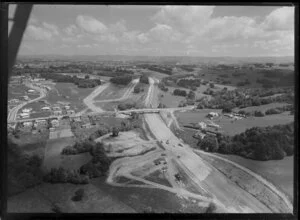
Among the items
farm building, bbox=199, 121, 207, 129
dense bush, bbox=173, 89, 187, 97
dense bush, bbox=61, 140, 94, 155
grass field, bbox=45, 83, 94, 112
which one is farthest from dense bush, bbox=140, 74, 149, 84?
dense bush, bbox=61, 140, 94, 155

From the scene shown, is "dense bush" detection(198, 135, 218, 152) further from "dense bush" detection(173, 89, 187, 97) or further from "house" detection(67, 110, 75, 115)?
"house" detection(67, 110, 75, 115)

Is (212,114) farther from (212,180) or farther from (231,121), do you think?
(212,180)

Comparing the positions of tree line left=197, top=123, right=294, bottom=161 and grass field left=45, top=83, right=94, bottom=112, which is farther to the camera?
grass field left=45, top=83, right=94, bottom=112

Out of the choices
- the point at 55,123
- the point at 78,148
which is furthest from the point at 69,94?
the point at 78,148

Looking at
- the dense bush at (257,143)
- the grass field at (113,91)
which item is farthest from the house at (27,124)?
the dense bush at (257,143)

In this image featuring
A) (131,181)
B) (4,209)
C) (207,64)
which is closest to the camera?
(4,209)

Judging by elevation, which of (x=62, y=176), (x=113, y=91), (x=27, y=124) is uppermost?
(x=113, y=91)

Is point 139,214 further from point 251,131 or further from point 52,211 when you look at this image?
point 251,131

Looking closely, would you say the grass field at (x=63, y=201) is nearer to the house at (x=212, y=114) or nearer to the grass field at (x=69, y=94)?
the grass field at (x=69, y=94)

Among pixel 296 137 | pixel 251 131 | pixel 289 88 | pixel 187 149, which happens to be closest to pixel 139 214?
pixel 187 149
